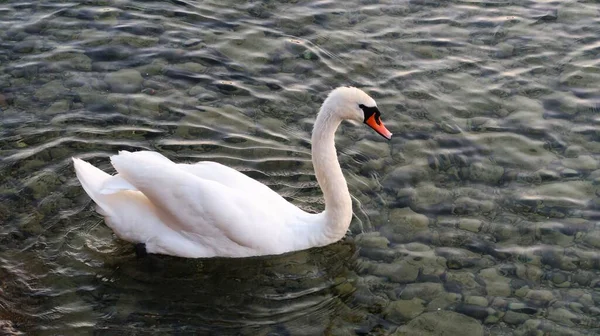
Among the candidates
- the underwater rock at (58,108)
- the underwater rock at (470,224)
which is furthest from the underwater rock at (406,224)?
the underwater rock at (58,108)

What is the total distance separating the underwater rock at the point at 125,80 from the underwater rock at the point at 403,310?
14.8ft

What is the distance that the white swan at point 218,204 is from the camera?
7.93 m

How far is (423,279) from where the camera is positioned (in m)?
8.09

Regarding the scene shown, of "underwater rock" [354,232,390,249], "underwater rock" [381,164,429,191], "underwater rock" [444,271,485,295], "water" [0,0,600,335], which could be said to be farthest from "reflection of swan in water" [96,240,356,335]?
"underwater rock" [381,164,429,191]

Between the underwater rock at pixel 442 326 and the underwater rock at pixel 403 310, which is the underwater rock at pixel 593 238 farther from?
the underwater rock at pixel 403 310

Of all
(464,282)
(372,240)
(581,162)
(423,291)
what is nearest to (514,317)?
(464,282)

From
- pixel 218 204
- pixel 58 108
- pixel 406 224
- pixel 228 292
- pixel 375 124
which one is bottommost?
pixel 228 292

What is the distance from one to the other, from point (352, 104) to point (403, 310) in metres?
1.93

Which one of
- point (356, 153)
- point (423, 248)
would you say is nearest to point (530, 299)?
point (423, 248)

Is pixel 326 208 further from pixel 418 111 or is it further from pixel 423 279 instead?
pixel 418 111

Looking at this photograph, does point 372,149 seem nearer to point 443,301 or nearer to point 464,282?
point 464,282

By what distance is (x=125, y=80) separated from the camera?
10703 millimetres

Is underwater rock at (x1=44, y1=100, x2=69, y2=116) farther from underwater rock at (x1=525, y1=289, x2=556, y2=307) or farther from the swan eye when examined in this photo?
underwater rock at (x1=525, y1=289, x2=556, y2=307)

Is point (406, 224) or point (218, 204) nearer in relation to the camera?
point (218, 204)
